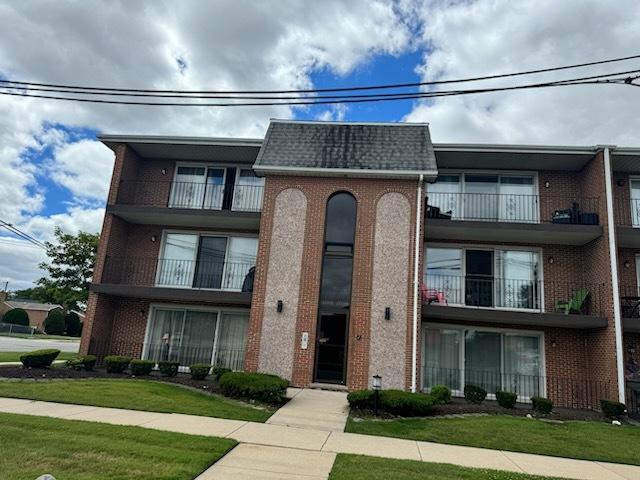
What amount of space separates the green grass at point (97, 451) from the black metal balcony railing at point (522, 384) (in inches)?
337

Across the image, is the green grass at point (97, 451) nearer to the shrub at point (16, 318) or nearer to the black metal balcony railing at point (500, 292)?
the black metal balcony railing at point (500, 292)

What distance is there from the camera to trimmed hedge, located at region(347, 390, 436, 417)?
9.56 m

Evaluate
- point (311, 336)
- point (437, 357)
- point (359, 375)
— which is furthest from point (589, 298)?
point (311, 336)

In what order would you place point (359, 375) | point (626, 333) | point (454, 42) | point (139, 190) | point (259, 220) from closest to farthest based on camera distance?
point (454, 42)
point (359, 375)
point (626, 333)
point (259, 220)
point (139, 190)

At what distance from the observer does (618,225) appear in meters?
13.4

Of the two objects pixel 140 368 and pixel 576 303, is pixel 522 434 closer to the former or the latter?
pixel 576 303

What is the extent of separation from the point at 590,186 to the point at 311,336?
10054 millimetres

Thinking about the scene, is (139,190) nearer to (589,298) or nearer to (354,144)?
(354,144)

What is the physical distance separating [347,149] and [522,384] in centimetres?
922

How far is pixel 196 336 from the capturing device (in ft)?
48.3

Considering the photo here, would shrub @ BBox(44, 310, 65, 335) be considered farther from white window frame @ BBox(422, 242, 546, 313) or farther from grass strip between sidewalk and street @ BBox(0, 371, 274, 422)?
white window frame @ BBox(422, 242, 546, 313)

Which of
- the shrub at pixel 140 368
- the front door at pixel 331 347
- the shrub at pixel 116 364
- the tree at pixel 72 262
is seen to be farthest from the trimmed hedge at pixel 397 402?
the tree at pixel 72 262

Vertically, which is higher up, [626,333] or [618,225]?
[618,225]

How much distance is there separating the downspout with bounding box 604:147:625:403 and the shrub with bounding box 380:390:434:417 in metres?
5.70
